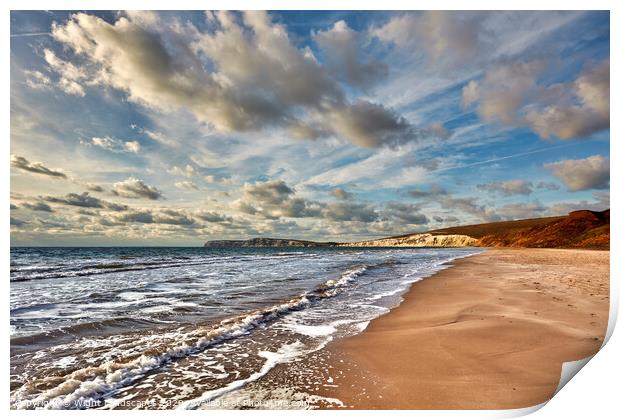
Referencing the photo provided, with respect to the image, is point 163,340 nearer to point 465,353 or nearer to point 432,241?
point 465,353

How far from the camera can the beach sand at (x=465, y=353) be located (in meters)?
4.21

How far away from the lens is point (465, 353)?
17.9ft

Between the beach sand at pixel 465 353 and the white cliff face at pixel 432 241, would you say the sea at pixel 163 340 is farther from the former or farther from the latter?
the white cliff face at pixel 432 241

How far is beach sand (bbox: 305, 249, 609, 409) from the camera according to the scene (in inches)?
166

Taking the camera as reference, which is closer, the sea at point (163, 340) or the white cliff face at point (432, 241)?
the sea at point (163, 340)

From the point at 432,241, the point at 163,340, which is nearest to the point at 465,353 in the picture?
the point at 163,340

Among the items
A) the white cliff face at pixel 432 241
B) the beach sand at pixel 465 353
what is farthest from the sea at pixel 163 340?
the white cliff face at pixel 432 241

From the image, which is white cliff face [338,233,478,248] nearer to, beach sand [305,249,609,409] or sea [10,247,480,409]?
beach sand [305,249,609,409]

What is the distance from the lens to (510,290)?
11.7m

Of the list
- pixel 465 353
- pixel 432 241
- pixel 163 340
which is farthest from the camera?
pixel 432 241

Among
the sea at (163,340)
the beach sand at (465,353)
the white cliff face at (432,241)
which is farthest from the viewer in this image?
the white cliff face at (432,241)

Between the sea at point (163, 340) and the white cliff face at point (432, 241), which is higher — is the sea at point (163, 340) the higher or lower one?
the lower one
